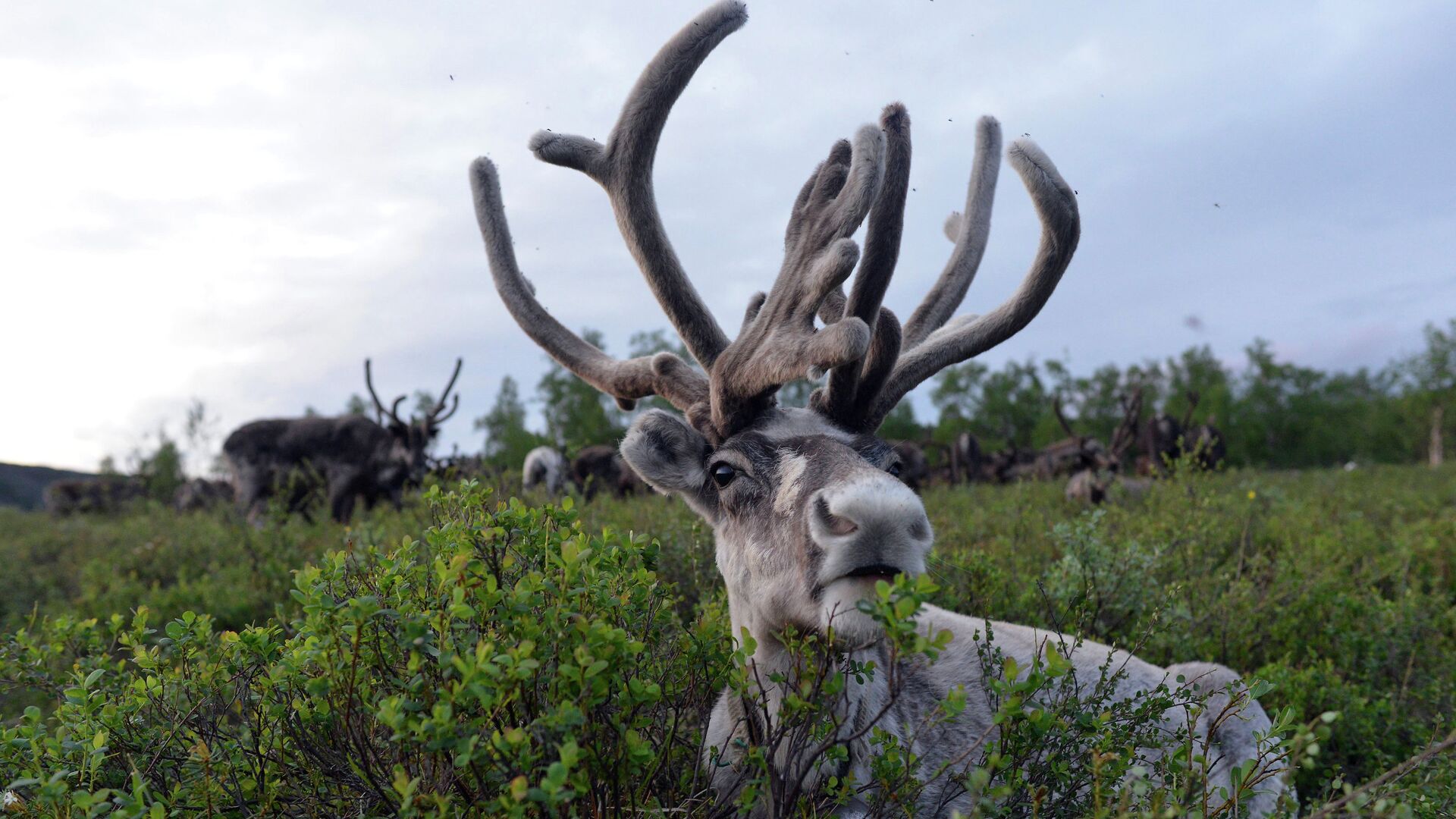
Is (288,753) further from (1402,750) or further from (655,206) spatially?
(1402,750)

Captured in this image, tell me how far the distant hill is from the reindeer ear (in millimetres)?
75668

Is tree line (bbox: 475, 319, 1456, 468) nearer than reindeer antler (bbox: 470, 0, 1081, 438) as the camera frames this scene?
No

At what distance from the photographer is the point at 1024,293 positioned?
368 centimetres

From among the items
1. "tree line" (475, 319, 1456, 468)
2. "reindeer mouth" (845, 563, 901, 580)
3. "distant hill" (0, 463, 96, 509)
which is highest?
"tree line" (475, 319, 1456, 468)

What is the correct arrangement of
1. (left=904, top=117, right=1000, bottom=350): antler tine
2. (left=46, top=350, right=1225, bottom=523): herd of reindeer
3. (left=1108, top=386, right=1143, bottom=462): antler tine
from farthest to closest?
(left=1108, top=386, right=1143, bottom=462): antler tine
(left=46, top=350, right=1225, bottom=523): herd of reindeer
(left=904, top=117, right=1000, bottom=350): antler tine

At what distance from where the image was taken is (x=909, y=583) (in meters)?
1.98

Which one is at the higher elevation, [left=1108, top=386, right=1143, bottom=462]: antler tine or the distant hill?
[left=1108, top=386, right=1143, bottom=462]: antler tine

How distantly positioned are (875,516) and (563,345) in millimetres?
2198

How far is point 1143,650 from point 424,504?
6347 mm

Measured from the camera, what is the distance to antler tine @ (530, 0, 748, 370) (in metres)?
3.55

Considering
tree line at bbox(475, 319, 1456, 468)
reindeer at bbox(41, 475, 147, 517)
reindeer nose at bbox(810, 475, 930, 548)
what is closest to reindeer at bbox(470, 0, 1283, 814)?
reindeer nose at bbox(810, 475, 930, 548)

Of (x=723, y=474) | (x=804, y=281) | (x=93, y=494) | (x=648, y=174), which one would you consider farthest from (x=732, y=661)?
(x=93, y=494)

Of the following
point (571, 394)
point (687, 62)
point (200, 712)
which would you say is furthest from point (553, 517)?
point (571, 394)

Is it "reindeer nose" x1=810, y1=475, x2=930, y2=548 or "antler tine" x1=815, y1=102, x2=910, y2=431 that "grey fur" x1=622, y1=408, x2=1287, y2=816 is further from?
"antler tine" x1=815, y1=102, x2=910, y2=431
